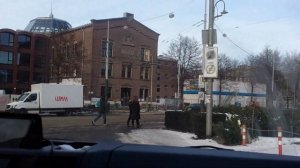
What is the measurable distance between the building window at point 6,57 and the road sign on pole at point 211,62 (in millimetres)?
65856

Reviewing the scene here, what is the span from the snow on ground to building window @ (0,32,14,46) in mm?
62766

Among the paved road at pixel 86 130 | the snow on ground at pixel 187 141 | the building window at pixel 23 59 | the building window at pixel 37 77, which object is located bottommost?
the snow on ground at pixel 187 141

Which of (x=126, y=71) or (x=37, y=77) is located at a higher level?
(x=126, y=71)

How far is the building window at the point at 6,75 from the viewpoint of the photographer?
80000 millimetres

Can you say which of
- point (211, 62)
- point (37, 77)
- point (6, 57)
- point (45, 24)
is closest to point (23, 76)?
point (37, 77)

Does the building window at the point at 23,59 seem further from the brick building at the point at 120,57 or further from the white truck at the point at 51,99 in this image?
the white truck at the point at 51,99

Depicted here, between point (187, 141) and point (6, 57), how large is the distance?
66.9m

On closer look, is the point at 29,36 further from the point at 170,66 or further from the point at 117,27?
the point at 170,66

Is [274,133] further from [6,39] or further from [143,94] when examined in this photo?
[6,39]

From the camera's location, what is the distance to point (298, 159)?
2744mm

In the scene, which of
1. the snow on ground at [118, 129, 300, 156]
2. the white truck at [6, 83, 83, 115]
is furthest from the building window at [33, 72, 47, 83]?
the snow on ground at [118, 129, 300, 156]

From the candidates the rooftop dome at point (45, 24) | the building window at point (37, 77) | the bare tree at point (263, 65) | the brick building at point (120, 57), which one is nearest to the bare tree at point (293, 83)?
the bare tree at point (263, 65)

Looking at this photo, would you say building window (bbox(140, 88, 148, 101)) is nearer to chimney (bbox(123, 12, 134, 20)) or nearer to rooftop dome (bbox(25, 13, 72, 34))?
chimney (bbox(123, 12, 134, 20))

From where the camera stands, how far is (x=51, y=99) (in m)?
42.5
